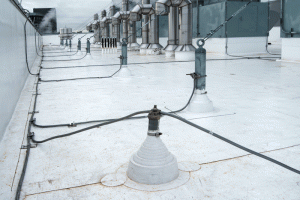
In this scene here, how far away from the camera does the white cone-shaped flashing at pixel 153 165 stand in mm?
1468

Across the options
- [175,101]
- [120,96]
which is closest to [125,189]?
[175,101]

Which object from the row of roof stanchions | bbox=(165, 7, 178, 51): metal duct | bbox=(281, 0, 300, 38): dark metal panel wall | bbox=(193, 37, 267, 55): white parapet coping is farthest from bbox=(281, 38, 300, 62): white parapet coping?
bbox=(165, 7, 178, 51): metal duct

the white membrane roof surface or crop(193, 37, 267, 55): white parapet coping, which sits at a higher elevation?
crop(193, 37, 267, 55): white parapet coping

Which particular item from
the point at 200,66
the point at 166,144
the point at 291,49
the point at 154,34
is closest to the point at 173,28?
the point at 154,34

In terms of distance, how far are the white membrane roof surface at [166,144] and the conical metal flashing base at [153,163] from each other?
0.26 feet

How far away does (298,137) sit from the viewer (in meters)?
2.07

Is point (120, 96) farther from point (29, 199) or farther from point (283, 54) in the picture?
point (283, 54)

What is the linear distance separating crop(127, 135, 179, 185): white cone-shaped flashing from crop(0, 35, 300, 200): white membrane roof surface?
3.1 inches

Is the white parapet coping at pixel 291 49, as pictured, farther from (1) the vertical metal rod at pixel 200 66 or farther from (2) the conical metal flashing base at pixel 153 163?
(2) the conical metal flashing base at pixel 153 163

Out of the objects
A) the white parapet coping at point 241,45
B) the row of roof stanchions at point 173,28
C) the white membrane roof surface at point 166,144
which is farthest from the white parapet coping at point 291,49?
the white membrane roof surface at point 166,144

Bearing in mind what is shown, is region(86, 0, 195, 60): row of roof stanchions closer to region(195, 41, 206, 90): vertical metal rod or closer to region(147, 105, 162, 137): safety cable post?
region(195, 41, 206, 90): vertical metal rod

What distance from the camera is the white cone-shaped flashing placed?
1.47m

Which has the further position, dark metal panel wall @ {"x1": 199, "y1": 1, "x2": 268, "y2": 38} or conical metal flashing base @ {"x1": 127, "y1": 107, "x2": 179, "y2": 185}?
dark metal panel wall @ {"x1": 199, "y1": 1, "x2": 268, "y2": 38}

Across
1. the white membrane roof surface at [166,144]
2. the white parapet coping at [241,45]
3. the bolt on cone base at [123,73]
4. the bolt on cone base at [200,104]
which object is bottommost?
the white membrane roof surface at [166,144]
